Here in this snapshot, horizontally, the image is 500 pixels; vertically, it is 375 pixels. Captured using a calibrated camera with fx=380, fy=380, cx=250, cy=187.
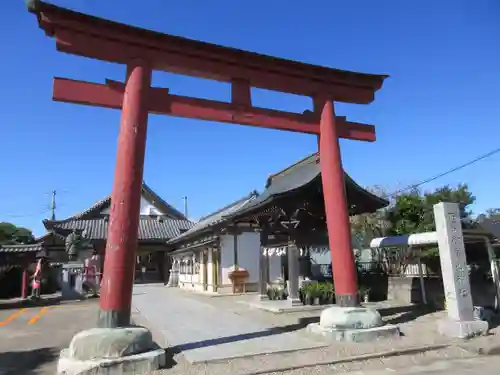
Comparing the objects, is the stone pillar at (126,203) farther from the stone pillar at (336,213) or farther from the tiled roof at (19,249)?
the tiled roof at (19,249)

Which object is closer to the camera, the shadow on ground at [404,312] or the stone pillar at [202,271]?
the shadow on ground at [404,312]

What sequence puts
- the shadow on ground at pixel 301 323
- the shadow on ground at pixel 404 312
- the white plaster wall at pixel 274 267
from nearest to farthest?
the shadow on ground at pixel 301 323 → the shadow on ground at pixel 404 312 → the white plaster wall at pixel 274 267

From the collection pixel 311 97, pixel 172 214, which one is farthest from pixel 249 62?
pixel 172 214

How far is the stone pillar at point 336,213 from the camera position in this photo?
8.34 meters

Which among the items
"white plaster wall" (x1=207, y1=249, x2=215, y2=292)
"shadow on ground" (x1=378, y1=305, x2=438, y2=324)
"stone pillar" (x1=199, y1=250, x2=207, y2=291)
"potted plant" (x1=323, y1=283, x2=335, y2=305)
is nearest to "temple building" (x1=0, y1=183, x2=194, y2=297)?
"stone pillar" (x1=199, y1=250, x2=207, y2=291)

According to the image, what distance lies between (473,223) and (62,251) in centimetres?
2800

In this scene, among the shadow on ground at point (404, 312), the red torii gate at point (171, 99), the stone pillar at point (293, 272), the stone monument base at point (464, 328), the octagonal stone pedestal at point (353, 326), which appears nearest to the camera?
the red torii gate at point (171, 99)

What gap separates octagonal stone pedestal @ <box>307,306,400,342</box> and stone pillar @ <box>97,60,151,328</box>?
4.11m

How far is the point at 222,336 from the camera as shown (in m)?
8.68

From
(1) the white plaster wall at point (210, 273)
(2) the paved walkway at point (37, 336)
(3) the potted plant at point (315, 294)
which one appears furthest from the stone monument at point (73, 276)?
(3) the potted plant at point (315, 294)

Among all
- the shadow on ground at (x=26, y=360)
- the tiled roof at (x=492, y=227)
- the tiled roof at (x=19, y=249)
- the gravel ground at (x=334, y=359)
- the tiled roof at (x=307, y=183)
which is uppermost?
the tiled roof at (x=307, y=183)

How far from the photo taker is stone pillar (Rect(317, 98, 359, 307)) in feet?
27.3

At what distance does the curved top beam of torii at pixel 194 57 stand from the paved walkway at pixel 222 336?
5.68 metres

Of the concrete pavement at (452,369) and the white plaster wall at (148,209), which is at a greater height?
the white plaster wall at (148,209)
